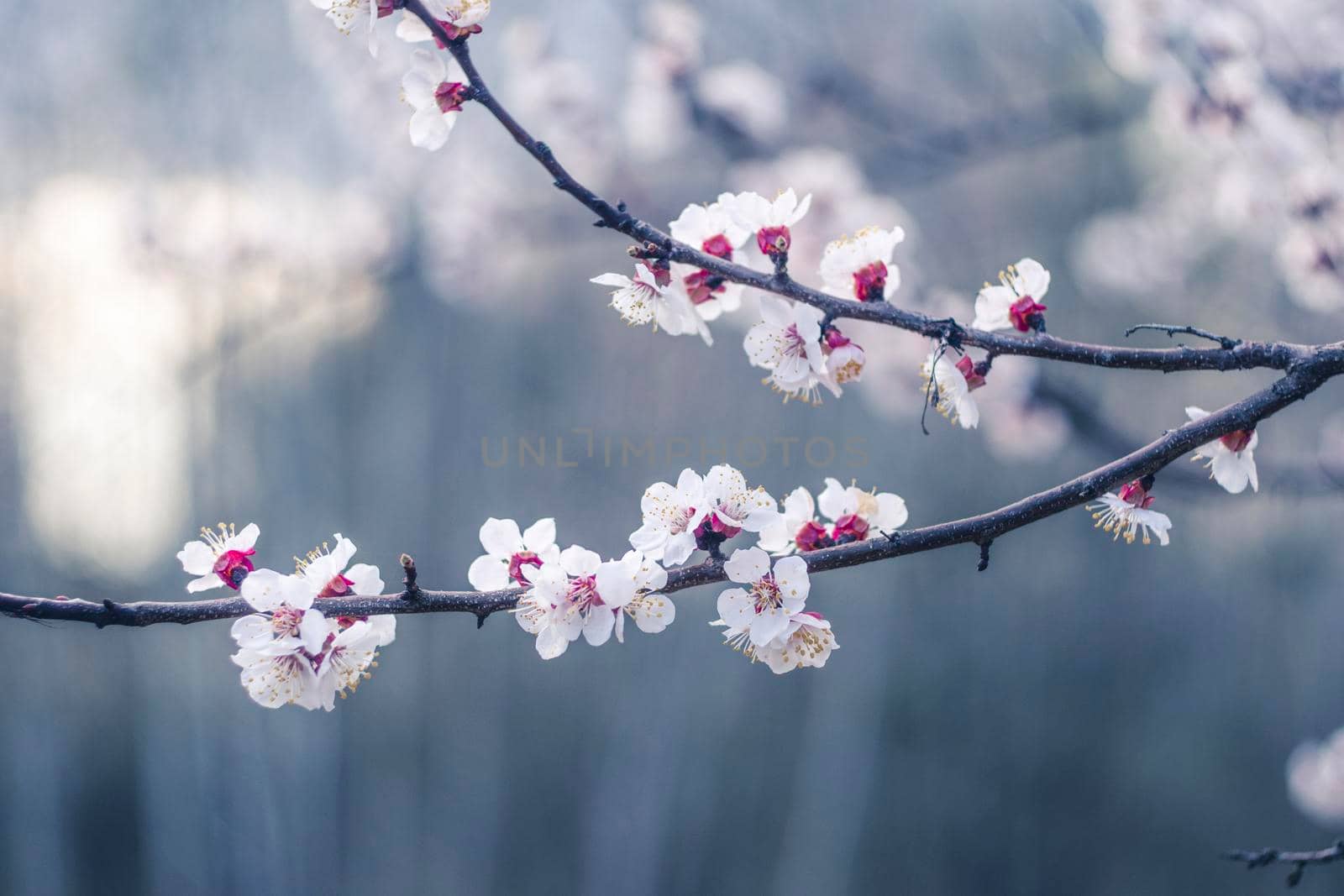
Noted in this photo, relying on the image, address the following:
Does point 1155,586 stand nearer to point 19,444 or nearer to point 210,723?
point 210,723

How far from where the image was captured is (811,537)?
0.70 meters

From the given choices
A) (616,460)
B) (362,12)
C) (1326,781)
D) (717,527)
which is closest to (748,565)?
(717,527)

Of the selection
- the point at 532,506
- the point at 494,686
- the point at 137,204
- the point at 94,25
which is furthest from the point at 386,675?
the point at 94,25

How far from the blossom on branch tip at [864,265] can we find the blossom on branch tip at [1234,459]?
26 centimetres

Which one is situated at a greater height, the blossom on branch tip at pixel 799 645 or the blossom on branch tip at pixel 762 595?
the blossom on branch tip at pixel 762 595

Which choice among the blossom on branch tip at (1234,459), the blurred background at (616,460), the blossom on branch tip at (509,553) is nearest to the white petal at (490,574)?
the blossom on branch tip at (509,553)

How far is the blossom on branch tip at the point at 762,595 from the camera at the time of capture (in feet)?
1.96

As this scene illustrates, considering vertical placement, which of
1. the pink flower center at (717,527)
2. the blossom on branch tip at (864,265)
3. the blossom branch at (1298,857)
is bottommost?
the blossom branch at (1298,857)

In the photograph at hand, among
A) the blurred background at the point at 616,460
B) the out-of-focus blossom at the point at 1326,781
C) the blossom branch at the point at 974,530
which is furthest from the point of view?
the blurred background at the point at 616,460

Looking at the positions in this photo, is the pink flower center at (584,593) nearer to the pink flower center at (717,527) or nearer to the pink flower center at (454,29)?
the pink flower center at (717,527)

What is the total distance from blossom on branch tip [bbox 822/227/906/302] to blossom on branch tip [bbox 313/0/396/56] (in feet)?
1.31

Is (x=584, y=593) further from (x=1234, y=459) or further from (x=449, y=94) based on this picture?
(x=1234, y=459)

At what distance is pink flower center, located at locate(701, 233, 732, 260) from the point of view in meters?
0.74

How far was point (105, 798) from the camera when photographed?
9.32ft
